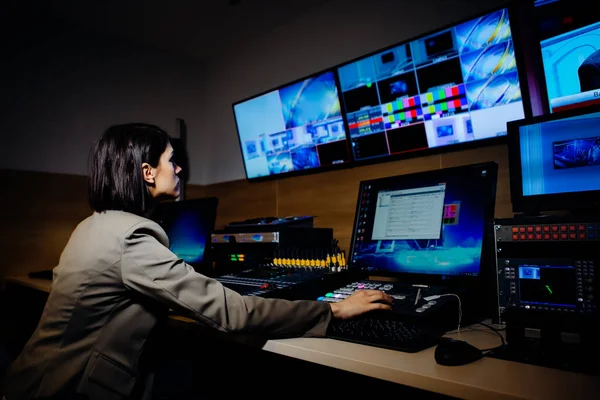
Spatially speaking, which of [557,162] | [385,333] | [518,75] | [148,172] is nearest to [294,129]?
[518,75]

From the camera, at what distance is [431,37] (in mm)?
1881

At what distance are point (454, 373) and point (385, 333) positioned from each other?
0.74 feet

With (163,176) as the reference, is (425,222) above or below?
below

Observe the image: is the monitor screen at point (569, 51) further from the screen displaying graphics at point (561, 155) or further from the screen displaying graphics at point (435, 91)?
the screen displaying graphics at point (561, 155)

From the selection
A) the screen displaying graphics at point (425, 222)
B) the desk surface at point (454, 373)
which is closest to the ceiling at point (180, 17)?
the screen displaying graphics at point (425, 222)

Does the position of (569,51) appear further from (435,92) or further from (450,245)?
(450,245)

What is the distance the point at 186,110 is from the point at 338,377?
258 cm

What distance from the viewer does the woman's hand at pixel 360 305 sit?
1.11 m

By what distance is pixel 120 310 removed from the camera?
1129 mm

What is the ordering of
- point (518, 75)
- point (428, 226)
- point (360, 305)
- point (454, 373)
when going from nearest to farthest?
point (454, 373), point (360, 305), point (428, 226), point (518, 75)

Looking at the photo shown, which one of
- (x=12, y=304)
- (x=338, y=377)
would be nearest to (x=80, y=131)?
(x=12, y=304)

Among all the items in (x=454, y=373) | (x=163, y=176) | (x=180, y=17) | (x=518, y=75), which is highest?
(x=180, y=17)

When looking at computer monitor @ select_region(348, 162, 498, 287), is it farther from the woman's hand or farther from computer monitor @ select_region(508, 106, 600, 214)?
the woman's hand

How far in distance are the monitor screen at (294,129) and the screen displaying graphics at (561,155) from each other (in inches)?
44.2
